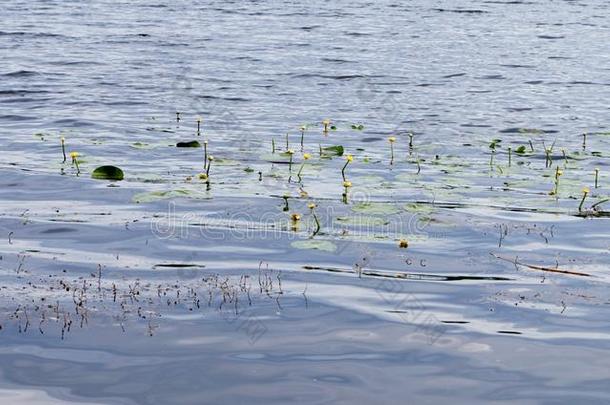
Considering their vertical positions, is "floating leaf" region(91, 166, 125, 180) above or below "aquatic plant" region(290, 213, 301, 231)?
above

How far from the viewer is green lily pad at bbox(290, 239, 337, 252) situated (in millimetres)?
9000

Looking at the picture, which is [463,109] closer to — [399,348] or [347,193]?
[347,193]

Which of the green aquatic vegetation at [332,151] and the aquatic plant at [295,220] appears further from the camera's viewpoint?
the green aquatic vegetation at [332,151]

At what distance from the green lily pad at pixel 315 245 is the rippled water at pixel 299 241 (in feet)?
0.10

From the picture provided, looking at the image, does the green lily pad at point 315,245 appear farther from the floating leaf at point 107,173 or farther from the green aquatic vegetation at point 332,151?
the green aquatic vegetation at point 332,151

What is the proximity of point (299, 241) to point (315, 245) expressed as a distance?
0.62 ft

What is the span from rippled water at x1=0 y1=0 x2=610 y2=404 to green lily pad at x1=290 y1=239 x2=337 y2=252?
32mm

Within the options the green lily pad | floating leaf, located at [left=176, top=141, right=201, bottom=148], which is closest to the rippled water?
the green lily pad

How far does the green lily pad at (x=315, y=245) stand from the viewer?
29.5 feet

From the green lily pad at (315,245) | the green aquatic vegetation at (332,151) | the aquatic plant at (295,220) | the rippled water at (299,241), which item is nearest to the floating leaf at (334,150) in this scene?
the green aquatic vegetation at (332,151)

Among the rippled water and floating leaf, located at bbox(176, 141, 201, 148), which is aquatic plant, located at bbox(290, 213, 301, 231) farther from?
floating leaf, located at bbox(176, 141, 201, 148)

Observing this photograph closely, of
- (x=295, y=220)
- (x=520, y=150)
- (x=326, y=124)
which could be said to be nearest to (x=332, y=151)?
(x=326, y=124)

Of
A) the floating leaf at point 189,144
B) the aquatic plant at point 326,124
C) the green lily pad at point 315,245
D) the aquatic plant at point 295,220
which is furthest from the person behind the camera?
the aquatic plant at point 326,124

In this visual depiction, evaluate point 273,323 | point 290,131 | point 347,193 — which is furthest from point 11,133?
point 273,323
